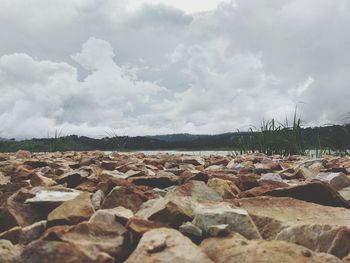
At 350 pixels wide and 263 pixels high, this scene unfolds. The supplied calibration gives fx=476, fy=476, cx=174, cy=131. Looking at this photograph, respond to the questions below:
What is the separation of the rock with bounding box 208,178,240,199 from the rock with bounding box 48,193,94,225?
825 millimetres

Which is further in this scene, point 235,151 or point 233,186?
point 235,151

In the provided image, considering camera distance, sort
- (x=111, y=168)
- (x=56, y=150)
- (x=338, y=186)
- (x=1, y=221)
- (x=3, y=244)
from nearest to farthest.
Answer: (x=3, y=244) < (x=1, y=221) < (x=338, y=186) < (x=111, y=168) < (x=56, y=150)

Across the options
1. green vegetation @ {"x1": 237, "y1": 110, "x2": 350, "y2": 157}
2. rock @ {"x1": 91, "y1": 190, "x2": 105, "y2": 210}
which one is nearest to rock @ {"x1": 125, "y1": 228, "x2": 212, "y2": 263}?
rock @ {"x1": 91, "y1": 190, "x2": 105, "y2": 210}

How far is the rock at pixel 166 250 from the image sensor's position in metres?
1.31

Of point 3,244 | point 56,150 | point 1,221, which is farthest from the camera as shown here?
point 56,150

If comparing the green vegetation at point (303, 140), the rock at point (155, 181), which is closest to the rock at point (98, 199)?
the rock at point (155, 181)

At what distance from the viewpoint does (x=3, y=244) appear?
1510 mm

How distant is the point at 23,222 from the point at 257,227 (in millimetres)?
963

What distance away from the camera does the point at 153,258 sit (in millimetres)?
1308

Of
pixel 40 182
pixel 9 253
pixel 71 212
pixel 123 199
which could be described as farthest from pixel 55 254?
pixel 40 182

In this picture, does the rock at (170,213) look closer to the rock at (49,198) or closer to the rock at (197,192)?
the rock at (197,192)

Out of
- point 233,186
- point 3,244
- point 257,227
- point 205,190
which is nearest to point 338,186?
point 233,186

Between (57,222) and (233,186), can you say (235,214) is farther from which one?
(233,186)

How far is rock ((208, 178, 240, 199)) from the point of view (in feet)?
8.28
